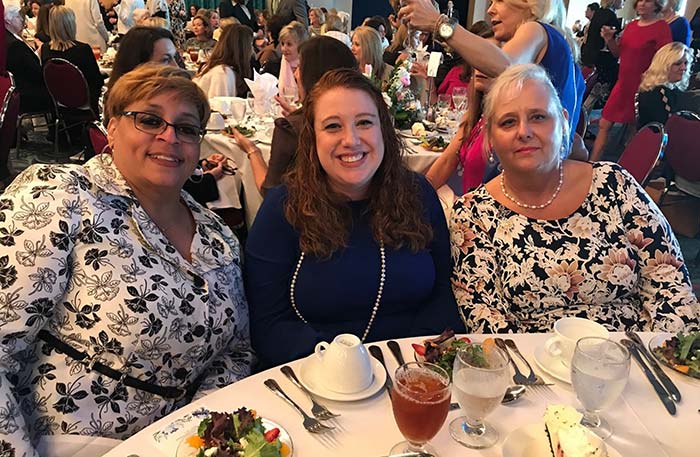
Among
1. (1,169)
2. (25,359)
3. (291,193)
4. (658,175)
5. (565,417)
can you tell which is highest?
(291,193)

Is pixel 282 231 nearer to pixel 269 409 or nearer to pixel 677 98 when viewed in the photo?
pixel 269 409

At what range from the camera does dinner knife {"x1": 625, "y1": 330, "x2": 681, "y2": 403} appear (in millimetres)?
1197

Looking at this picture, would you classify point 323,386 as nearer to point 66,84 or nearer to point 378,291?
point 378,291

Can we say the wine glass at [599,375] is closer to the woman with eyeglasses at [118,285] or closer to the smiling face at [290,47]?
the woman with eyeglasses at [118,285]

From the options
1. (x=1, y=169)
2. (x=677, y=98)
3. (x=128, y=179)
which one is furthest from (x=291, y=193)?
(x=677, y=98)

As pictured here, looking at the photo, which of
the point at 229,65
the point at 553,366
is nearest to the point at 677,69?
the point at 229,65

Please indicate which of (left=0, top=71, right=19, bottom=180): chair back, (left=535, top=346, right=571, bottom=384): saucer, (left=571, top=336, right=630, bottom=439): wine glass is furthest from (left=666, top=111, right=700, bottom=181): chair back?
(left=0, top=71, right=19, bottom=180): chair back

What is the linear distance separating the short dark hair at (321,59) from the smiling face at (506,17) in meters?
0.80

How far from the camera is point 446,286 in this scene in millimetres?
1800

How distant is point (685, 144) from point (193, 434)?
13.0 ft

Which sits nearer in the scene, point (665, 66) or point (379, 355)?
point (379, 355)

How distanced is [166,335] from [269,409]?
0.43 metres

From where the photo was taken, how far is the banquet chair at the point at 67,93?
5.19 m

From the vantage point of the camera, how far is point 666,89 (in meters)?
5.21
